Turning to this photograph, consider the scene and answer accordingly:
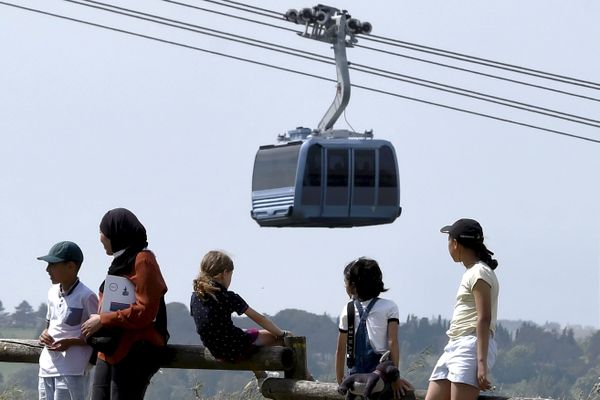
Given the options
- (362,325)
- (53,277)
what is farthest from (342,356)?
(53,277)

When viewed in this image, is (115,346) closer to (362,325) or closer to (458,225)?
(362,325)

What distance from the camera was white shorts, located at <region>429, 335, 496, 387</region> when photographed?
8.59m

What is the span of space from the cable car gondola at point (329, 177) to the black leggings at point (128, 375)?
16999mm

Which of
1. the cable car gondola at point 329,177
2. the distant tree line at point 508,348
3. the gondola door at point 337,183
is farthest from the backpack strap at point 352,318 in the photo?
the distant tree line at point 508,348

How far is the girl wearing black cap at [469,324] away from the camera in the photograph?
856cm

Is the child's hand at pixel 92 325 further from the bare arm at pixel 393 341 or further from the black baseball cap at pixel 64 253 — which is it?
the bare arm at pixel 393 341

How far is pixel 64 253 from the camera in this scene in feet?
33.8

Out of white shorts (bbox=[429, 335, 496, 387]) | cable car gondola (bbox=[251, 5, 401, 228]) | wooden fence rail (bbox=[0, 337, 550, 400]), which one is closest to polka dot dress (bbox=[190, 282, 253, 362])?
wooden fence rail (bbox=[0, 337, 550, 400])

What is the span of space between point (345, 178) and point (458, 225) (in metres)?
18.6

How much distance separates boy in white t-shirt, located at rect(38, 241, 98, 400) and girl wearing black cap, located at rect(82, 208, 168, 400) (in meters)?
0.32

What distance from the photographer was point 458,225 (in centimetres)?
876

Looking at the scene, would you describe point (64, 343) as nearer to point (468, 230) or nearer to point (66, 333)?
point (66, 333)

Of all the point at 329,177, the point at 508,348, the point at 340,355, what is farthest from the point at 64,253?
the point at 508,348

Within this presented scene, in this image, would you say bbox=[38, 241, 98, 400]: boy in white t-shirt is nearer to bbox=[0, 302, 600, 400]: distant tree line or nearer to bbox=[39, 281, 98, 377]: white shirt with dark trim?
bbox=[39, 281, 98, 377]: white shirt with dark trim
